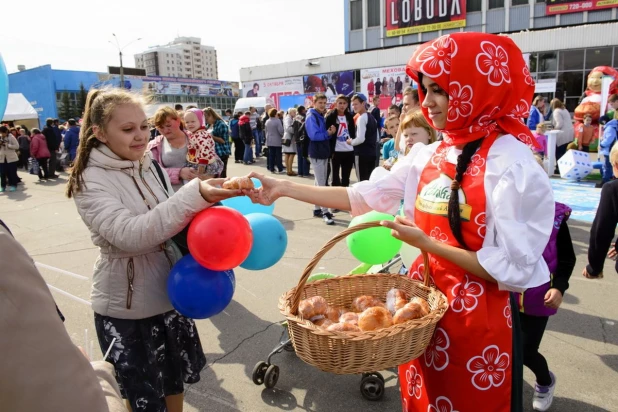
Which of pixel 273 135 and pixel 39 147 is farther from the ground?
pixel 273 135

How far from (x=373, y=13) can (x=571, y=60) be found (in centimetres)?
1471

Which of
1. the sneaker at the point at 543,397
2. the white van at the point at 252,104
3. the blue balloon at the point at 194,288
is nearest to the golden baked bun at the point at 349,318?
the blue balloon at the point at 194,288

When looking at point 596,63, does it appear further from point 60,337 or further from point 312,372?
point 60,337

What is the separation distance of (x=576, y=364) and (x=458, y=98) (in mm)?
2648

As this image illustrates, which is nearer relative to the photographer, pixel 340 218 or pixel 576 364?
pixel 576 364

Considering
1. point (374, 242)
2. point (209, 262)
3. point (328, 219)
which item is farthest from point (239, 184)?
point (328, 219)

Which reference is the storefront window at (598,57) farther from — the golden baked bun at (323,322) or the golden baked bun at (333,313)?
the golden baked bun at (323,322)

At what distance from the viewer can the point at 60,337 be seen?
2.42ft

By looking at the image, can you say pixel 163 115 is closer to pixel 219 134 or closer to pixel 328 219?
pixel 328 219

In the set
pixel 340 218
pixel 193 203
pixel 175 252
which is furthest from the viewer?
pixel 340 218

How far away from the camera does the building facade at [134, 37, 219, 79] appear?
128625 millimetres

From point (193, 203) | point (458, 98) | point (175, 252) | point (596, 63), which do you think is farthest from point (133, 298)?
point (596, 63)

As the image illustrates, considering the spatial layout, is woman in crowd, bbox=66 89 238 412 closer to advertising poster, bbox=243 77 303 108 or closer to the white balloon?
the white balloon

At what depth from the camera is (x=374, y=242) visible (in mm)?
3070
